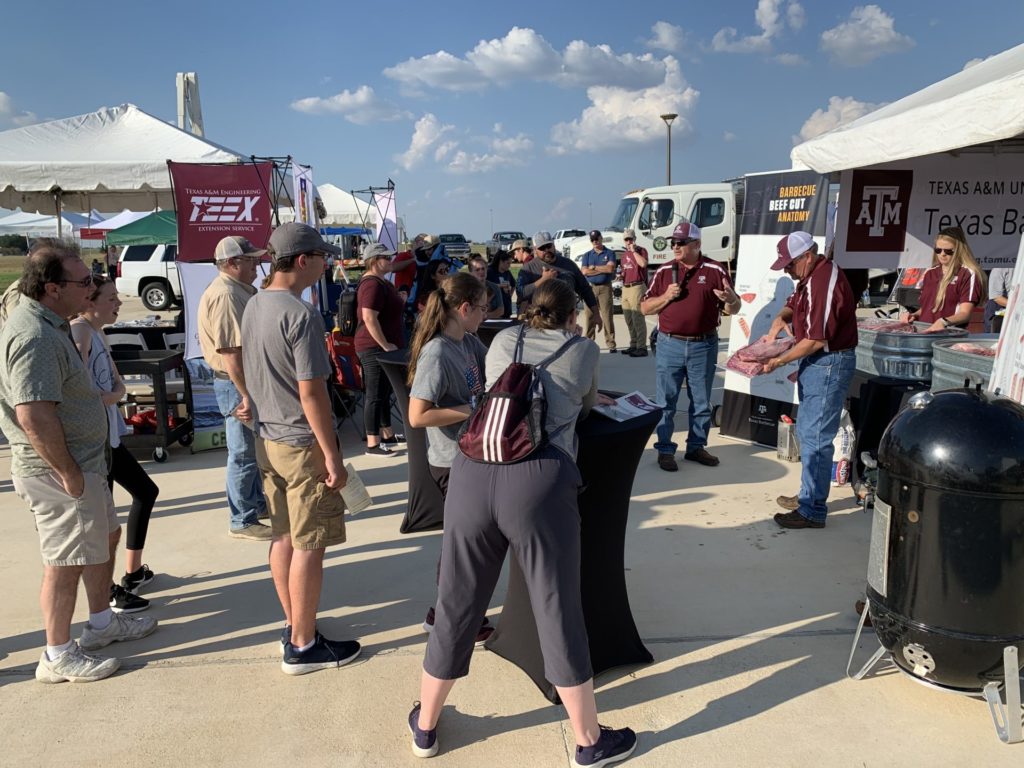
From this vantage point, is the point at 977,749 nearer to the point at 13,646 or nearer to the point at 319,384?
the point at 319,384

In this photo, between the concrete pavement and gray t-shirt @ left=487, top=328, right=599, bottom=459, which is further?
the concrete pavement

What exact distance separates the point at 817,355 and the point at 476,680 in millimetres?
2678

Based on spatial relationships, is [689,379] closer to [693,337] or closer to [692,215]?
[693,337]

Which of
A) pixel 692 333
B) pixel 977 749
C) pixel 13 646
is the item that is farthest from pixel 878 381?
pixel 13 646

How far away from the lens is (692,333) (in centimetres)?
550

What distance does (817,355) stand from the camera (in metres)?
4.25

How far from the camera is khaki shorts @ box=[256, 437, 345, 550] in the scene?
9.33 feet

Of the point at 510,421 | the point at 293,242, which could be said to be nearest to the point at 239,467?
the point at 293,242

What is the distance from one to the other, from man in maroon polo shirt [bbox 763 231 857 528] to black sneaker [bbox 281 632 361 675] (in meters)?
2.74

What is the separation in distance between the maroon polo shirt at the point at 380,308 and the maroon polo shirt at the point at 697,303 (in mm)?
2125

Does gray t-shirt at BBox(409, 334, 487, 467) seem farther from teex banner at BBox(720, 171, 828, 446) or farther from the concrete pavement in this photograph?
teex banner at BBox(720, 171, 828, 446)

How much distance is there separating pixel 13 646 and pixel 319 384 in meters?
2.02

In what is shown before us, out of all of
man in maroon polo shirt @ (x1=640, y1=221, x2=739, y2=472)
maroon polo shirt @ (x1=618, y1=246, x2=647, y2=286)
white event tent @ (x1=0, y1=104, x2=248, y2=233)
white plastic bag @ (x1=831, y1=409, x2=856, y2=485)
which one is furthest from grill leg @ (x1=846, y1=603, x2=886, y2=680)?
maroon polo shirt @ (x1=618, y1=246, x2=647, y2=286)

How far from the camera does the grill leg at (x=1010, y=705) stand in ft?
8.05
